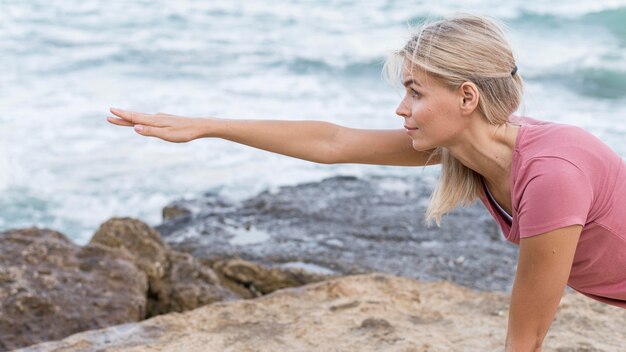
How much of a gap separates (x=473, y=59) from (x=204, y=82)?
11.1 meters

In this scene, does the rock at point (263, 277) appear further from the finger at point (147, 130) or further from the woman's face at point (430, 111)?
the woman's face at point (430, 111)

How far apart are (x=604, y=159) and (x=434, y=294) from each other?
2.08 metres

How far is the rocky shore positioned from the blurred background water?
4.22 ft

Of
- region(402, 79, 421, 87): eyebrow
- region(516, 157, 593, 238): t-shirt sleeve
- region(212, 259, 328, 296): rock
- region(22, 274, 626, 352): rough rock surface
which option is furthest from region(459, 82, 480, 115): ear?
region(212, 259, 328, 296): rock

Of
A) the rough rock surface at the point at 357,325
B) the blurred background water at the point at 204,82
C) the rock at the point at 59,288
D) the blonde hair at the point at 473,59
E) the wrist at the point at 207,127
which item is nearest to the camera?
the blonde hair at the point at 473,59

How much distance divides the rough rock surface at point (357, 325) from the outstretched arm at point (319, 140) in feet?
3.22

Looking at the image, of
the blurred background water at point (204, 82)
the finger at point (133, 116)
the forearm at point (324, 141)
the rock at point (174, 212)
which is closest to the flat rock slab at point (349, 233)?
the rock at point (174, 212)

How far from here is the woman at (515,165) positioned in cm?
216

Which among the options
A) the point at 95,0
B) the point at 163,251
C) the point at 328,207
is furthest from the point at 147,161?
the point at 95,0

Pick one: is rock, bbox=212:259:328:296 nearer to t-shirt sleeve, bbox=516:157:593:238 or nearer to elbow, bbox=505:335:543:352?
elbow, bbox=505:335:543:352

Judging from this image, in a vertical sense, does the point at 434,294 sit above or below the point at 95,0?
below

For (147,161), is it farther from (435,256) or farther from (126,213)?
(435,256)

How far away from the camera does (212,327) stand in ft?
12.4

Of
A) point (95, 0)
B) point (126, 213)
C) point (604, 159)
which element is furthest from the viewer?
point (95, 0)
